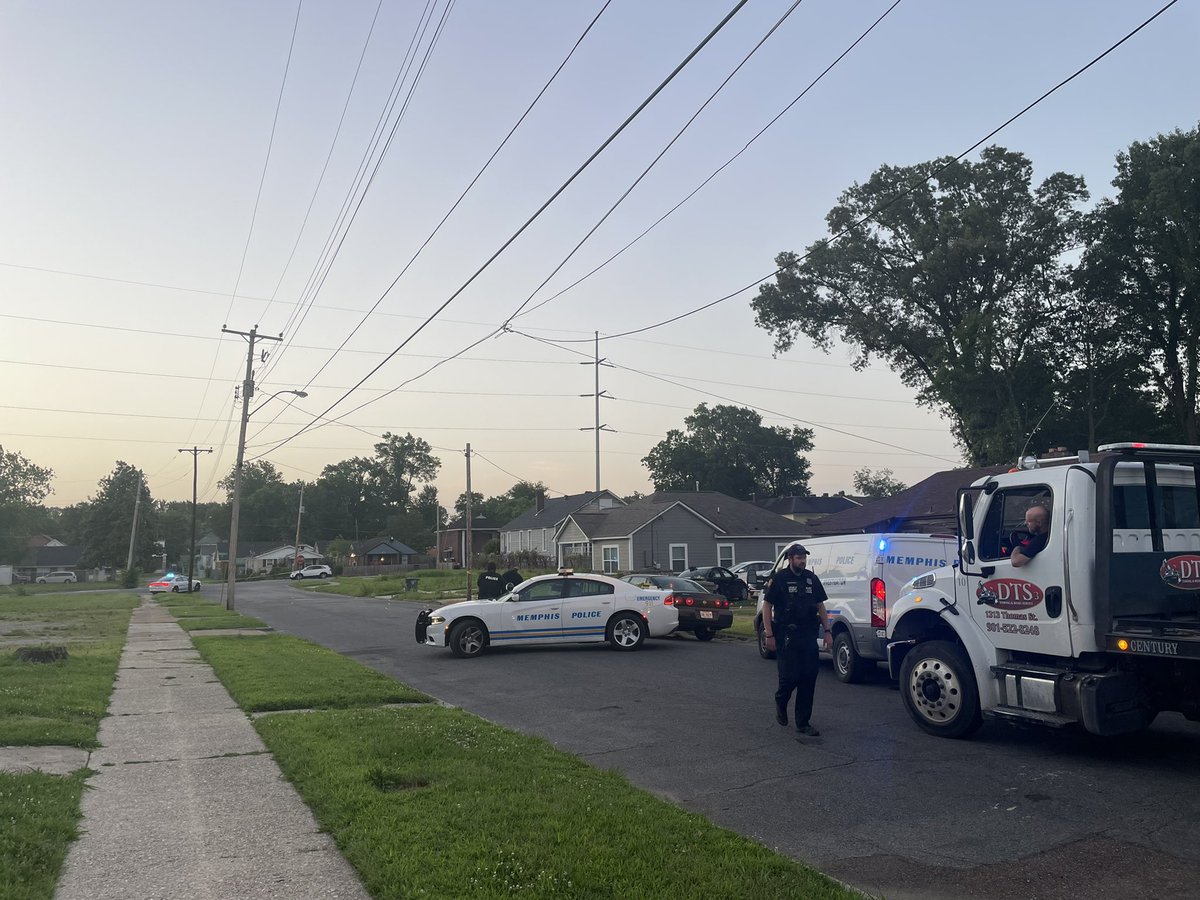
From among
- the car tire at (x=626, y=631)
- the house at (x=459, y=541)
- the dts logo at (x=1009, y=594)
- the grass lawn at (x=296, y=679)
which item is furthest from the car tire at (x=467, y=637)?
the house at (x=459, y=541)

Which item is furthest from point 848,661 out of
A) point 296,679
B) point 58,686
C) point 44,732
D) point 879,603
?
point 58,686

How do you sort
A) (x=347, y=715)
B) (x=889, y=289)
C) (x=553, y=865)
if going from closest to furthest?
(x=553, y=865)
(x=347, y=715)
(x=889, y=289)

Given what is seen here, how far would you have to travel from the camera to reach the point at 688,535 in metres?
54.4

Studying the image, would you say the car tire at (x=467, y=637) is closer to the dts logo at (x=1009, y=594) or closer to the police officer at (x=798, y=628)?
the police officer at (x=798, y=628)

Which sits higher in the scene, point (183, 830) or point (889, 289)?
point (889, 289)

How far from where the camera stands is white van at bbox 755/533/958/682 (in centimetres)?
1290

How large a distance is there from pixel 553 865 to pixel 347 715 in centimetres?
550

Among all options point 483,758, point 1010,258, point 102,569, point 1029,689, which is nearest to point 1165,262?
point 1010,258

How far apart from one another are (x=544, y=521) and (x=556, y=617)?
58.4m

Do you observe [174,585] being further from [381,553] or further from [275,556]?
[275,556]

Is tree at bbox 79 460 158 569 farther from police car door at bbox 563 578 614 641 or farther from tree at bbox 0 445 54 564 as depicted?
police car door at bbox 563 578 614 641

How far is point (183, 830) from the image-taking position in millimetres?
5977

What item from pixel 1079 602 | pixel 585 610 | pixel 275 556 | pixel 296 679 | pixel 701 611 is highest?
pixel 275 556

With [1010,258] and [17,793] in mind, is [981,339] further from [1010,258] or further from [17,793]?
[17,793]
